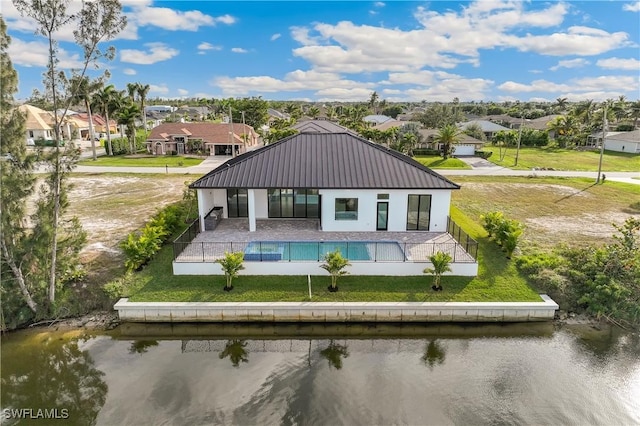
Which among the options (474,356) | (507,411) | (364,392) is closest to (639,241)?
(474,356)

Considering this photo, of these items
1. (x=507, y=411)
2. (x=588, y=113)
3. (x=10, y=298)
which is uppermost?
(x=588, y=113)

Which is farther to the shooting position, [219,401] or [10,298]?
[10,298]

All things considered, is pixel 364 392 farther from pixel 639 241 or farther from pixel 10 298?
pixel 639 241

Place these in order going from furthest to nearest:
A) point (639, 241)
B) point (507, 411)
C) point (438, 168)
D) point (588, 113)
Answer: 1. point (588, 113)
2. point (438, 168)
3. point (639, 241)
4. point (507, 411)

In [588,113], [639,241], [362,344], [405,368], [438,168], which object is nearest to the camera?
[405,368]

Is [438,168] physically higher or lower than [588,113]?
lower

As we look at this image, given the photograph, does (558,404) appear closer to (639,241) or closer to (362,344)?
(362,344)

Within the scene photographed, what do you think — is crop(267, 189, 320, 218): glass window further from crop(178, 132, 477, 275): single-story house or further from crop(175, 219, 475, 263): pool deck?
crop(175, 219, 475, 263): pool deck
